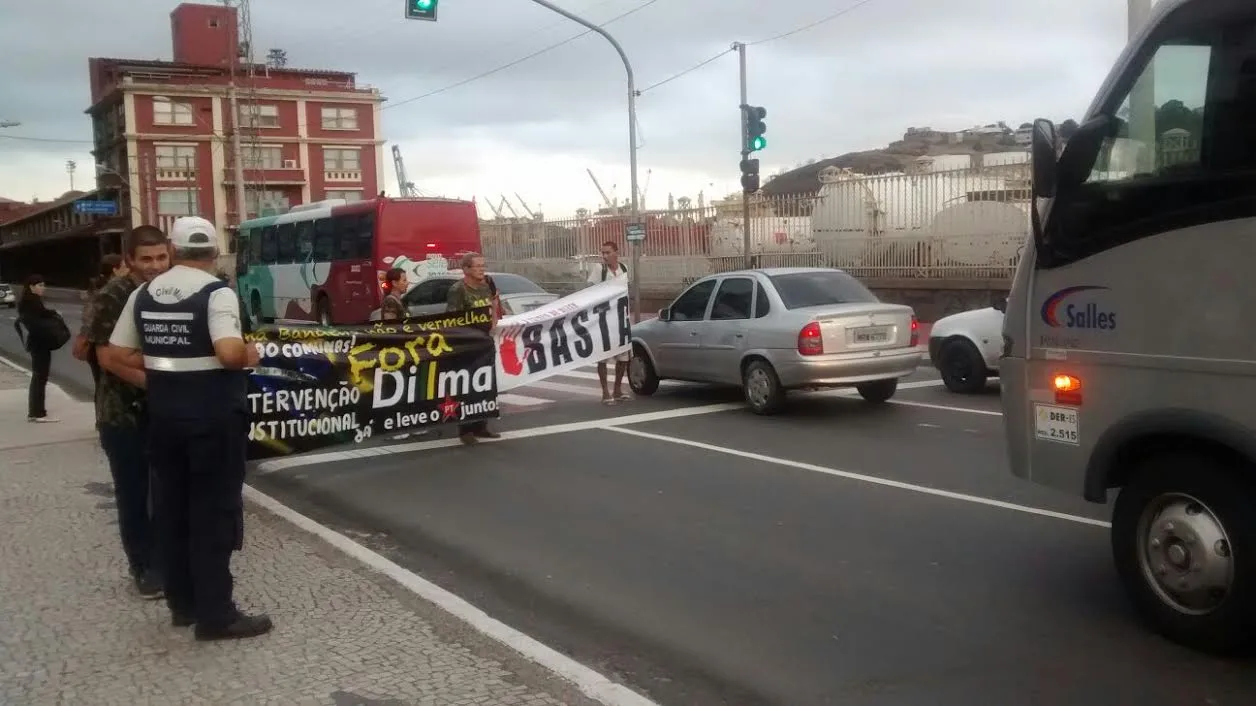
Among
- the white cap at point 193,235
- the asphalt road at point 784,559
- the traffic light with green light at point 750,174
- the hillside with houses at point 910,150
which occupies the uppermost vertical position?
the hillside with houses at point 910,150

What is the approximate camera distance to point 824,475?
8.96 metres

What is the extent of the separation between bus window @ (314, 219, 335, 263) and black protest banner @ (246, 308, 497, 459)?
16.3m

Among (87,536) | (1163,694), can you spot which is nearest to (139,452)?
(87,536)

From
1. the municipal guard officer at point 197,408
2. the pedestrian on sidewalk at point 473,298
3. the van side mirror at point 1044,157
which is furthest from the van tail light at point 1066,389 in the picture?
the pedestrian on sidewalk at point 473,298

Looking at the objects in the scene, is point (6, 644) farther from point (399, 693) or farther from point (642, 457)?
point (642, 457)

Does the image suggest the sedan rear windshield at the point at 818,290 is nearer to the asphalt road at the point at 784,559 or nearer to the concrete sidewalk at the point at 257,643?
the asphalt road at the point at 784,559

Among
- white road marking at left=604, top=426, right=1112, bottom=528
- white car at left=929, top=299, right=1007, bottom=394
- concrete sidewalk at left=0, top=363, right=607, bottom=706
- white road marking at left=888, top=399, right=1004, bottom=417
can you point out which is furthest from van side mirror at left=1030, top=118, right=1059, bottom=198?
white car at left=929, top=299, right=1007, bottom=394

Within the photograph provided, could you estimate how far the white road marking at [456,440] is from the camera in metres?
10.2

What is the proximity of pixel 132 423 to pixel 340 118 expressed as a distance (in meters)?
79.6

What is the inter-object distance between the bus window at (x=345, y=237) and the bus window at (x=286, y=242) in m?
2.97

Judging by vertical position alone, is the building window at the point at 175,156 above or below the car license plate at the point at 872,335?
above

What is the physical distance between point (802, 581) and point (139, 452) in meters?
3.57

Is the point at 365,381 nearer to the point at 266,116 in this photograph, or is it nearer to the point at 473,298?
the point at 473,298

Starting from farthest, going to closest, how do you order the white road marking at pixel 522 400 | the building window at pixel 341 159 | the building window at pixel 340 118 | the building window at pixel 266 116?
1. the building window at pixel 340 118
2. the building window at pixel 341 159
3. the building window at pixel 266 116
4. the white road marking at pixel 522 400
